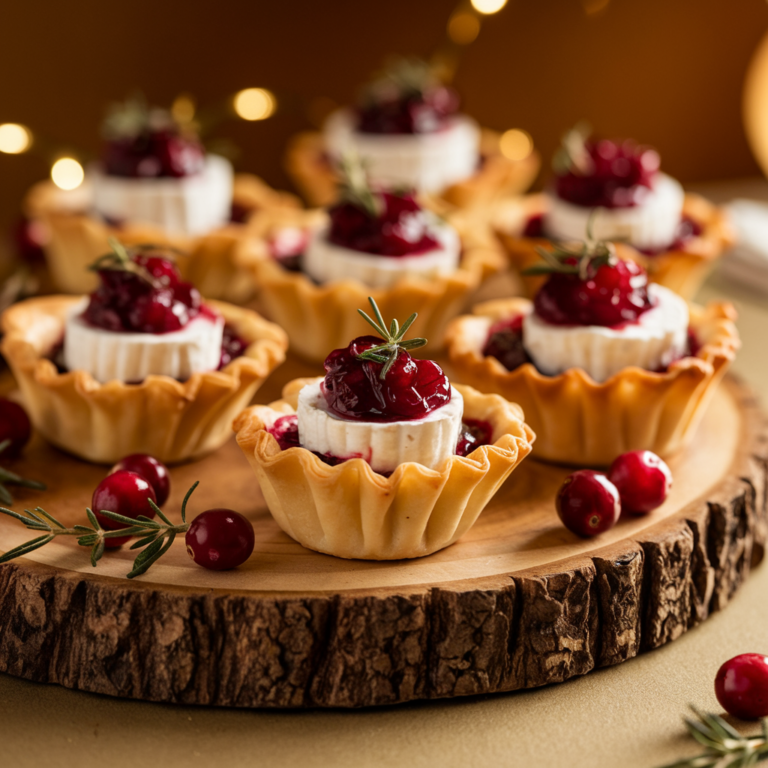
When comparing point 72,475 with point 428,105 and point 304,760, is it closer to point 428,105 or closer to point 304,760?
point 304,760

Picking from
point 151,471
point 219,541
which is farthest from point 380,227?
point 219,541

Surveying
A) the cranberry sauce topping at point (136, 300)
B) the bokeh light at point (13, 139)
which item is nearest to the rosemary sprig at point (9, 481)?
the cranberry sauce topping at point (136, 300)

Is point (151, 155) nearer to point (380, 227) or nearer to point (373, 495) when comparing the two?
point (380, 227)

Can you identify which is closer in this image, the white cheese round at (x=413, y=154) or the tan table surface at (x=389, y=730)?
the tan table surface at (x=389, y=730)

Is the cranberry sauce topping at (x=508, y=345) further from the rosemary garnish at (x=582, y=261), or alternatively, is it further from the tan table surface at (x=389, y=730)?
the tan table surface at (x=389, y=730)

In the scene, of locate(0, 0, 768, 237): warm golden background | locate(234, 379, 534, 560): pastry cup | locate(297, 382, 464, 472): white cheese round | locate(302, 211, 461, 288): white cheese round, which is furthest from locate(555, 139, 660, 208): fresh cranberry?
locate(297, 382, 464, 472): white cheese round

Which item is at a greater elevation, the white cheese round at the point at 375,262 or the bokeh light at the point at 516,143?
the white cheese round at the point at 375,262
